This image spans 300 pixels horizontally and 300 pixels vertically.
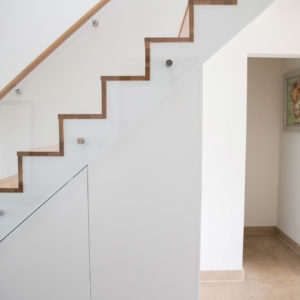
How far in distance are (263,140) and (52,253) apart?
10.8 ft

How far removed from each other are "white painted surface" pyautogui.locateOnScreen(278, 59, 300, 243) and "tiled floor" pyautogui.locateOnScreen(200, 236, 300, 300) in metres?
0.31

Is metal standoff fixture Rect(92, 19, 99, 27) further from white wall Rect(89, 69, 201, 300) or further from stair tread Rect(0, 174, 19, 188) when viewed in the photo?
stair tread Rect(0, 174, 19, 188)

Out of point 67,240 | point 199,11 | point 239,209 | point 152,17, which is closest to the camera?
point 199,11

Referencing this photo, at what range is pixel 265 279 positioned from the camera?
10.1 feet

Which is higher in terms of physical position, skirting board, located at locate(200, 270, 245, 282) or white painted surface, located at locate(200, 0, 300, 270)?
white painted surface, located at locate(200, 0, 300, 270)

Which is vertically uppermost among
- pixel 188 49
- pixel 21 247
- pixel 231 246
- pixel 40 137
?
pixel 188 49

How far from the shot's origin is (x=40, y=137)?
1896mm

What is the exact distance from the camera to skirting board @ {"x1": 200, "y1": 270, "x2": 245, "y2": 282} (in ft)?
9.99

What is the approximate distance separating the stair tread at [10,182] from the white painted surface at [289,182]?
3.22 metres

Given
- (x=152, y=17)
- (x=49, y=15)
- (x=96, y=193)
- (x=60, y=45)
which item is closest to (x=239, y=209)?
(x=96, y=193)

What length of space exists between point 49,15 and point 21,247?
232cm

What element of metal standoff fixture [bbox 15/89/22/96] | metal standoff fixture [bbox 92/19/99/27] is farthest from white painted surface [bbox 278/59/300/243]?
metal standoff fixture [bbox 15/89/22/96]

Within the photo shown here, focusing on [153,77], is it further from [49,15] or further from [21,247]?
[49,15]

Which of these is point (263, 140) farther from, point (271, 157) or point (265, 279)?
point (265, 279)
